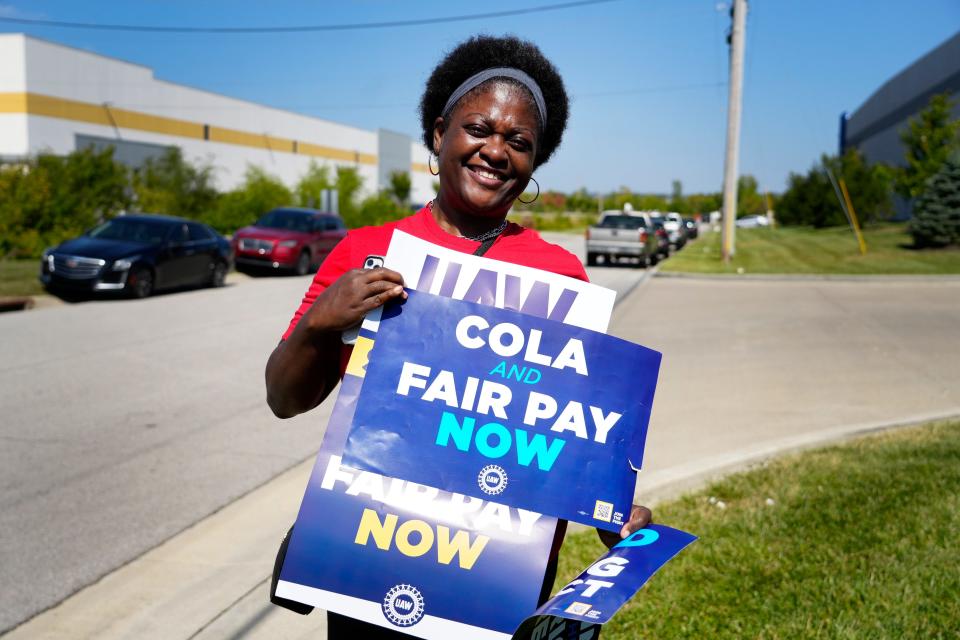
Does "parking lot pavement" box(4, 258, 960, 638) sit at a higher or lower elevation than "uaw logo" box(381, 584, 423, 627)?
lower

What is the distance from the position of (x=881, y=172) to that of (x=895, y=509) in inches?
1916

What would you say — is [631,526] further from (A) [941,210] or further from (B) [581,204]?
(B) [581,204]

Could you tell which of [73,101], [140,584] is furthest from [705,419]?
[73,101]

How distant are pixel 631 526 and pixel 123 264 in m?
14.8

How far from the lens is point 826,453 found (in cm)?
595

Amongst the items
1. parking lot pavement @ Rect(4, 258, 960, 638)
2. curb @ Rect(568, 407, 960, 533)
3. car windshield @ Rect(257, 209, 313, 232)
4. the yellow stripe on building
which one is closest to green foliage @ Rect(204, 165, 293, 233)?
car windshield @ Rect(257, 209, 313, 232)

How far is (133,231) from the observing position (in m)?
16.5

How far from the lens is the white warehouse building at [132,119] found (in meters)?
42.0

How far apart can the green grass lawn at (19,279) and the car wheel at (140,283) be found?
1788mm

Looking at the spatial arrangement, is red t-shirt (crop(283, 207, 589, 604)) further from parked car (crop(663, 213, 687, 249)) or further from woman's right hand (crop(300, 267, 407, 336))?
parked car (crop(663, 213, 687, 249))

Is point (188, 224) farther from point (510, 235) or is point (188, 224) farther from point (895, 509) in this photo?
point (510, 235)

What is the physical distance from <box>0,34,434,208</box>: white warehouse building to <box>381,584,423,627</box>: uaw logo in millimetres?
29073

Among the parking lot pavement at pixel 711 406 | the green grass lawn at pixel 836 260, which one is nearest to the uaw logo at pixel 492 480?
the parking lot pavement at pixel 711 406

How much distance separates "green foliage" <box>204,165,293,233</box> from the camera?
1257 inches
